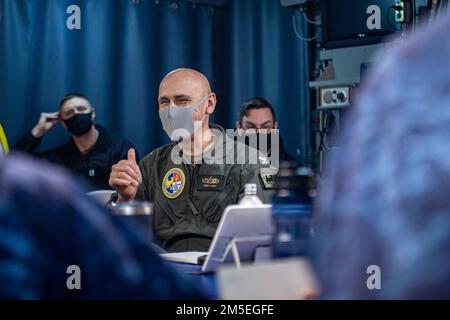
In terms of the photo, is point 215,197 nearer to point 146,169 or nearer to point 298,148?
point 146,169

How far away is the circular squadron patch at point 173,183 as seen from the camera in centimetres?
263

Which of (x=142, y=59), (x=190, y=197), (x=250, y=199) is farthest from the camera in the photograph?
(x=142, y=59)

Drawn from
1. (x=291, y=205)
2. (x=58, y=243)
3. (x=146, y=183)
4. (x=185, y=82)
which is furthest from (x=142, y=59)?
(x=58, y=243)

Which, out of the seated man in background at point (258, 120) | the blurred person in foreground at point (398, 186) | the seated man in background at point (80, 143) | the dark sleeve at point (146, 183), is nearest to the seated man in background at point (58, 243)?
the blurred person in foreground at point (398, 186)

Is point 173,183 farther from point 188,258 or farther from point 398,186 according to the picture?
point 398,186

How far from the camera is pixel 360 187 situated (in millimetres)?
294

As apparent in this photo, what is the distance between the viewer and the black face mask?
13.4 feet

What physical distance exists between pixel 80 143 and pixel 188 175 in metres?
1.57

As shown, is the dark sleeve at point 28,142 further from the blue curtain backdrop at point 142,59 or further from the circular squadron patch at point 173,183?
the circular squadron patch at point 173,183

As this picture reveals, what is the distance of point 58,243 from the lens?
31 centimetres

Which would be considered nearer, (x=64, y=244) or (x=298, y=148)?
(x=64, y=244)

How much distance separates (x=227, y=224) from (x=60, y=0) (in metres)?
2.82
